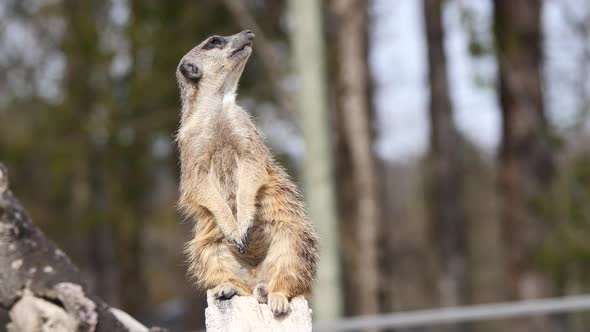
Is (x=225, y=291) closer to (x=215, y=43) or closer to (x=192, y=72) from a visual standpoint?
(x=192, y=72)

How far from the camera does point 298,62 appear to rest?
9828 millimetres

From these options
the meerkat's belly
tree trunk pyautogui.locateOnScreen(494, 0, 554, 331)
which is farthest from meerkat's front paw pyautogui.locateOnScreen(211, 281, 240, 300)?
tree trunk pyautogui.locateOnScreen(494, 0, 554, 331)

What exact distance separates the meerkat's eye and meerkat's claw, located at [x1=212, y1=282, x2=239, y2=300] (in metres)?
0.95

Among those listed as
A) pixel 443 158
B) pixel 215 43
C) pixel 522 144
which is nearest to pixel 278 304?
pixel 215 43

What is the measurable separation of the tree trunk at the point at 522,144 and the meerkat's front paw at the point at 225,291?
10391mm

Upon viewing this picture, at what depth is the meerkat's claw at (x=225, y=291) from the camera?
3.32 metres

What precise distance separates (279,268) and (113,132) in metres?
14.1

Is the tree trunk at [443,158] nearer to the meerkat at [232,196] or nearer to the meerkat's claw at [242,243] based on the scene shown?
the meerkat at [232,196]

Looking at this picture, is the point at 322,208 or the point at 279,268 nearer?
the point at 279,268

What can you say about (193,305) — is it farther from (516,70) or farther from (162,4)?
(516,70)

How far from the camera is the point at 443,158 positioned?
1691cm

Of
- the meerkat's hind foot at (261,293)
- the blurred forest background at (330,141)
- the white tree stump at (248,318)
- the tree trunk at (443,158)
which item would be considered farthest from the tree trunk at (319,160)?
the tree trunk at (443,158)

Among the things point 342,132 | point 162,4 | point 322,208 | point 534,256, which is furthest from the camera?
point 162,4

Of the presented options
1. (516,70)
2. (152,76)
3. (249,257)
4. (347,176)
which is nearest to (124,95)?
(152,76)
